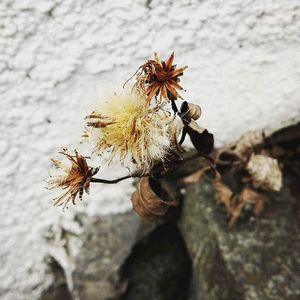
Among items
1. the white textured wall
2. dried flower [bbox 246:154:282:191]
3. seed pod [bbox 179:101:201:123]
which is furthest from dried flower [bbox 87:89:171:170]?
dried flower [bbox 246:154:282:191]

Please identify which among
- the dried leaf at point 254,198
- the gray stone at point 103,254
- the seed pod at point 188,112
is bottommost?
the gray stone at point 103,254

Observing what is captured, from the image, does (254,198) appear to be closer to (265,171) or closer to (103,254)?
(265,171)

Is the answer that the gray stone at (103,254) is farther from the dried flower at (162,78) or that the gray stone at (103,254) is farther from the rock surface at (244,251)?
the dried flower at (162,78)

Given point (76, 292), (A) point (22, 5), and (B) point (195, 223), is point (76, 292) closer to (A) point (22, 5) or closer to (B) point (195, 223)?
(B) point (195, 223)

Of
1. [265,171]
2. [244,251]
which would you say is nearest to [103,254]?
[244,251]

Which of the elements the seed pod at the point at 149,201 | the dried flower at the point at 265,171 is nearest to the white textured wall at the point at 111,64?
the dried flower at the point at 265,171

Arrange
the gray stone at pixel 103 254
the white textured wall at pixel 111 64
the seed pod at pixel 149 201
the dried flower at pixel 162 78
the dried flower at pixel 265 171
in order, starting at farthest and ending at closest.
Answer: the gray stone at pixel 103 254 < the dried flower at pixel 265 171 < the white textured wall at pixel 111 64 < the seed pod at pixel 149 201 < the dried flower at pixel 162 78

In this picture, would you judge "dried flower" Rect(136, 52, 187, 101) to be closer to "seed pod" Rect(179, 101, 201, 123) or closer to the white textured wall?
"seed pod" Rect(179, 101, 201, 123)

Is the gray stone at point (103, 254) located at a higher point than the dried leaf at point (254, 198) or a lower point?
lower
